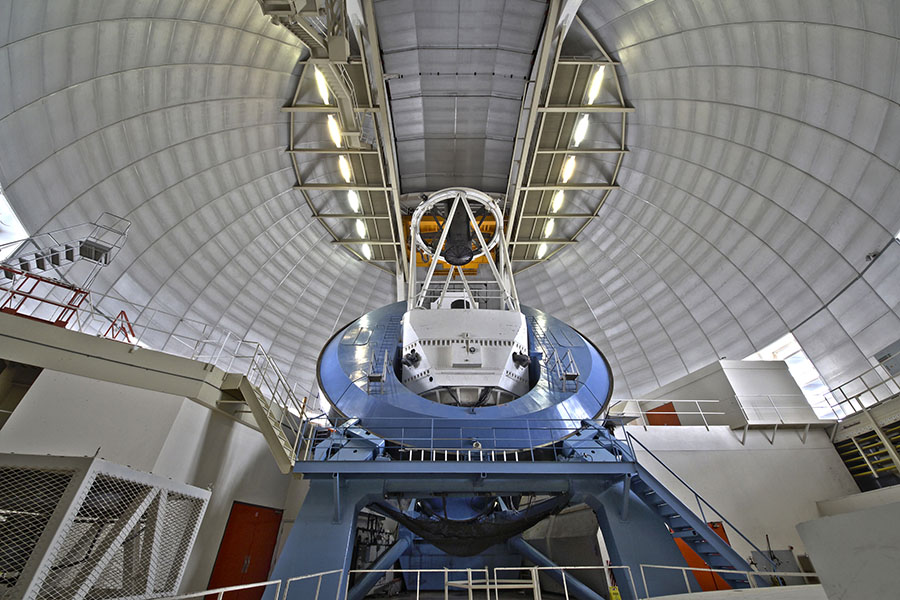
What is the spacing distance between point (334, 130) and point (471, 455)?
14.8 metres

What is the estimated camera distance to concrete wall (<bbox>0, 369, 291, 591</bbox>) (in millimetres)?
7469

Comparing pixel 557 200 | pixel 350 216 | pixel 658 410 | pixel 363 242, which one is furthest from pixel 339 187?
pixel 658 410

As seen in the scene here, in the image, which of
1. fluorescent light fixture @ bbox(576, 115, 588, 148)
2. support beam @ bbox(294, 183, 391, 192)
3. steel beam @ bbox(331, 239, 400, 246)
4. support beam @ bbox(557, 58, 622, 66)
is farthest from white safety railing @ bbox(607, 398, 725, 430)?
support beam @ bbox(294, 183, 391, 192)

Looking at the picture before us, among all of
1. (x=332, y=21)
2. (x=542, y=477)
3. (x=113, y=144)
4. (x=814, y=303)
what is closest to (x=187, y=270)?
(x=113, y=144)

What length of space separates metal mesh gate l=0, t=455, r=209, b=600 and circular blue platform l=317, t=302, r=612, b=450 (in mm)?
4475

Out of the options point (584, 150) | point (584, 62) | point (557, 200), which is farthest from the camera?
point (557, 200)

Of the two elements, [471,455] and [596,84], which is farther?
[596,84]

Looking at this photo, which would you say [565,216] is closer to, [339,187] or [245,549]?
[339,187]

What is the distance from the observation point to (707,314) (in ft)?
58.2

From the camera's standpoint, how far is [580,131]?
1786cm

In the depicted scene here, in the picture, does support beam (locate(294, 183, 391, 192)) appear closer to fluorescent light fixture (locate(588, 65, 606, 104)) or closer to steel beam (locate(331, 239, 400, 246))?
steel beam (locate(331, 239, 400, 246))

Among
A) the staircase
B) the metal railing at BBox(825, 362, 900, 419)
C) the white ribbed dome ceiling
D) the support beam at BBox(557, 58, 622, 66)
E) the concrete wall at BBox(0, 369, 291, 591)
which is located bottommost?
the staircase

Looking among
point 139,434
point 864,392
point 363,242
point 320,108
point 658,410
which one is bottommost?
point 139,434

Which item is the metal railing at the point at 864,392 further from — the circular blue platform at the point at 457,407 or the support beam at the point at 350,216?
the support beam at the point at 350,216
